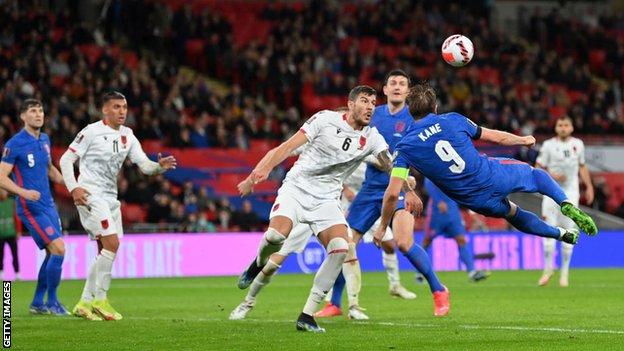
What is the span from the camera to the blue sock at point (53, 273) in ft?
46.5

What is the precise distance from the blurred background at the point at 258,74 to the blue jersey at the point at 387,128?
12.4 metres

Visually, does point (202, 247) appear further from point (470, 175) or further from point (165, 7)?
point (470, 175)

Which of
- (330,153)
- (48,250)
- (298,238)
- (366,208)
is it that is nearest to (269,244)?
(330,153)

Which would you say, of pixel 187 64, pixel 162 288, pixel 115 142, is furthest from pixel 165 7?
pixel 115 142

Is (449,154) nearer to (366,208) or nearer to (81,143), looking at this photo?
(366,208)

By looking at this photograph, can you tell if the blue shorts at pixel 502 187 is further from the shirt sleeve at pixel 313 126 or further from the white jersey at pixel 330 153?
the shirt sleeve at pixel 313 126

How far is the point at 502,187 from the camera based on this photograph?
38.4ft

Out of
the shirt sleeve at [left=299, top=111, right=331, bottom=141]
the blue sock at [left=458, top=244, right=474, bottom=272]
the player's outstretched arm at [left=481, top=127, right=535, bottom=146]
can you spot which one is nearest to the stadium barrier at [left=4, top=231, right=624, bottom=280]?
the blue sock at [left=458, top=244, right=474, bottom=272]

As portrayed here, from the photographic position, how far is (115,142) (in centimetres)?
1352

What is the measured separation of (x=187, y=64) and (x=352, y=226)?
22.1 m

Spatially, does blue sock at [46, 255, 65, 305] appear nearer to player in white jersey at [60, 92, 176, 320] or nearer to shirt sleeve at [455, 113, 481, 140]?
player in white jersey at [60, 92, 176, 320]

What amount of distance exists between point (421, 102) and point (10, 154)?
517 centimetres

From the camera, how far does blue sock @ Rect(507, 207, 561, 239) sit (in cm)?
1181

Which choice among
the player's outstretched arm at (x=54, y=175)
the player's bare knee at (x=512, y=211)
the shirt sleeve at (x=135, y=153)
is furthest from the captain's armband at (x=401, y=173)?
the player's outstretched arm at (x=54, y=175)
